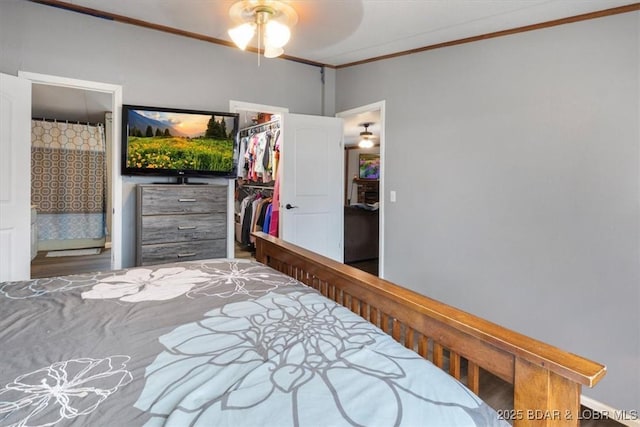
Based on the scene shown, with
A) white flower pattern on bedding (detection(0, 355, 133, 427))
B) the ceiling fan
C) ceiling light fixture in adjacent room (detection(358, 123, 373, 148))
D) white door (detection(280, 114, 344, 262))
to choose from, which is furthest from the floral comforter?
ceiling light fixture in adjacent room (detection(358, 123, 373, 148))

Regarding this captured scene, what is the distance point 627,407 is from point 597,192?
122cm

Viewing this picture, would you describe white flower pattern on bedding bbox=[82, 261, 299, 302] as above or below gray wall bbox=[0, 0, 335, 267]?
below

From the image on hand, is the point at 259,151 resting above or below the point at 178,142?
above

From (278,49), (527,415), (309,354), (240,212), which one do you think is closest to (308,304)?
(309,354)

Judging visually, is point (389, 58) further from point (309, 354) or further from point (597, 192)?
point (309, 354)

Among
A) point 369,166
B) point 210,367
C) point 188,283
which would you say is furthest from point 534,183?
point 369,166

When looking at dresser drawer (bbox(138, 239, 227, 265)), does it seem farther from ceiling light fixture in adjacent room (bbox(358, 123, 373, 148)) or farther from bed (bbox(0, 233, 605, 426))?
ceiling light fixture in adjacent room (bbox(358, 123, 373, 148))

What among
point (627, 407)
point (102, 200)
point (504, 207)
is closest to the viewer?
point (627, 407)

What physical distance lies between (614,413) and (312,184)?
2833mm

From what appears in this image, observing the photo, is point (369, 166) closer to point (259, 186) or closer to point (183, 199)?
point (259, 186)

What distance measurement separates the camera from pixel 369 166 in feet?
30.9

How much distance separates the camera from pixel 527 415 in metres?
0.78

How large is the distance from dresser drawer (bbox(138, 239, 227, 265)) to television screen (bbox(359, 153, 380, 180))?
6.73 m

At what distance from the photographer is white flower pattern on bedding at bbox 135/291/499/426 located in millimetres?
642
